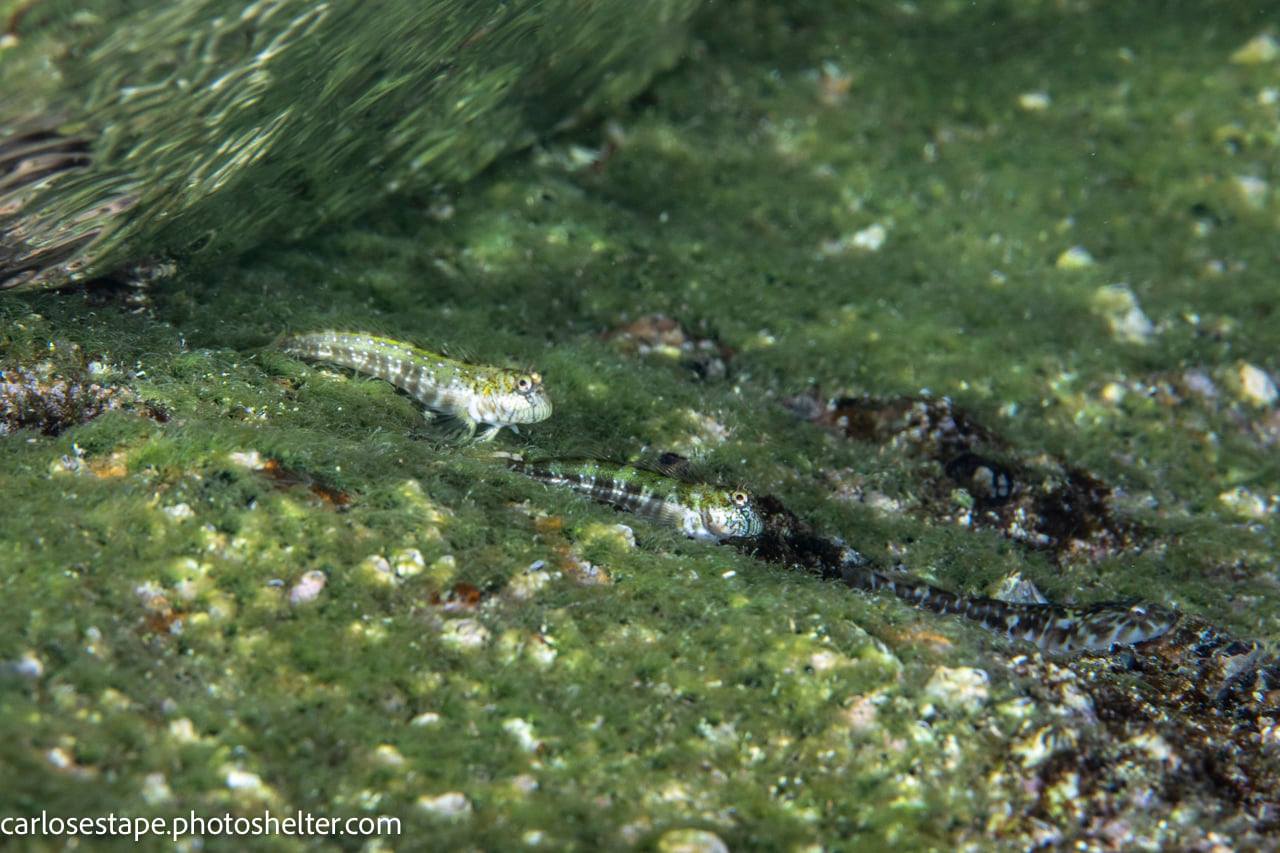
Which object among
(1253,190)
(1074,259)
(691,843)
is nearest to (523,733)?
(691,843)

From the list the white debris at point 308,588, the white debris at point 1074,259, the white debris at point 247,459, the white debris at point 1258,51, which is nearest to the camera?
the white debris at point 308,588

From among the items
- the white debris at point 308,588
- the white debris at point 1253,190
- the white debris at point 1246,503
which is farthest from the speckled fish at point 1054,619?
the white debris at point 1253,190

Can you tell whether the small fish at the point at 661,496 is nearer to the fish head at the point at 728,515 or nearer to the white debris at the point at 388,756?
the fish head at the point at 728,515

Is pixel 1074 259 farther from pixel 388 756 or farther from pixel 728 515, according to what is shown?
pixel 388 756

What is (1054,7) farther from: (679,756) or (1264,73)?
(679,756)

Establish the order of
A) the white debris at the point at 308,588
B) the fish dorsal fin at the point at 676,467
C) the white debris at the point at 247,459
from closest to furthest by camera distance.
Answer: the white debris at the point at 308,588 < the white debris at the point at 247,459 < the fish dorsal fin at the point at 676,467

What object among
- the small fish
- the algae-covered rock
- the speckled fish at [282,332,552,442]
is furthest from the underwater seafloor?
the algae-covered rock

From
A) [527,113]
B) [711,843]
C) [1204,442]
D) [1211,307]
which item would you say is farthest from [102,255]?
[1211,307]
